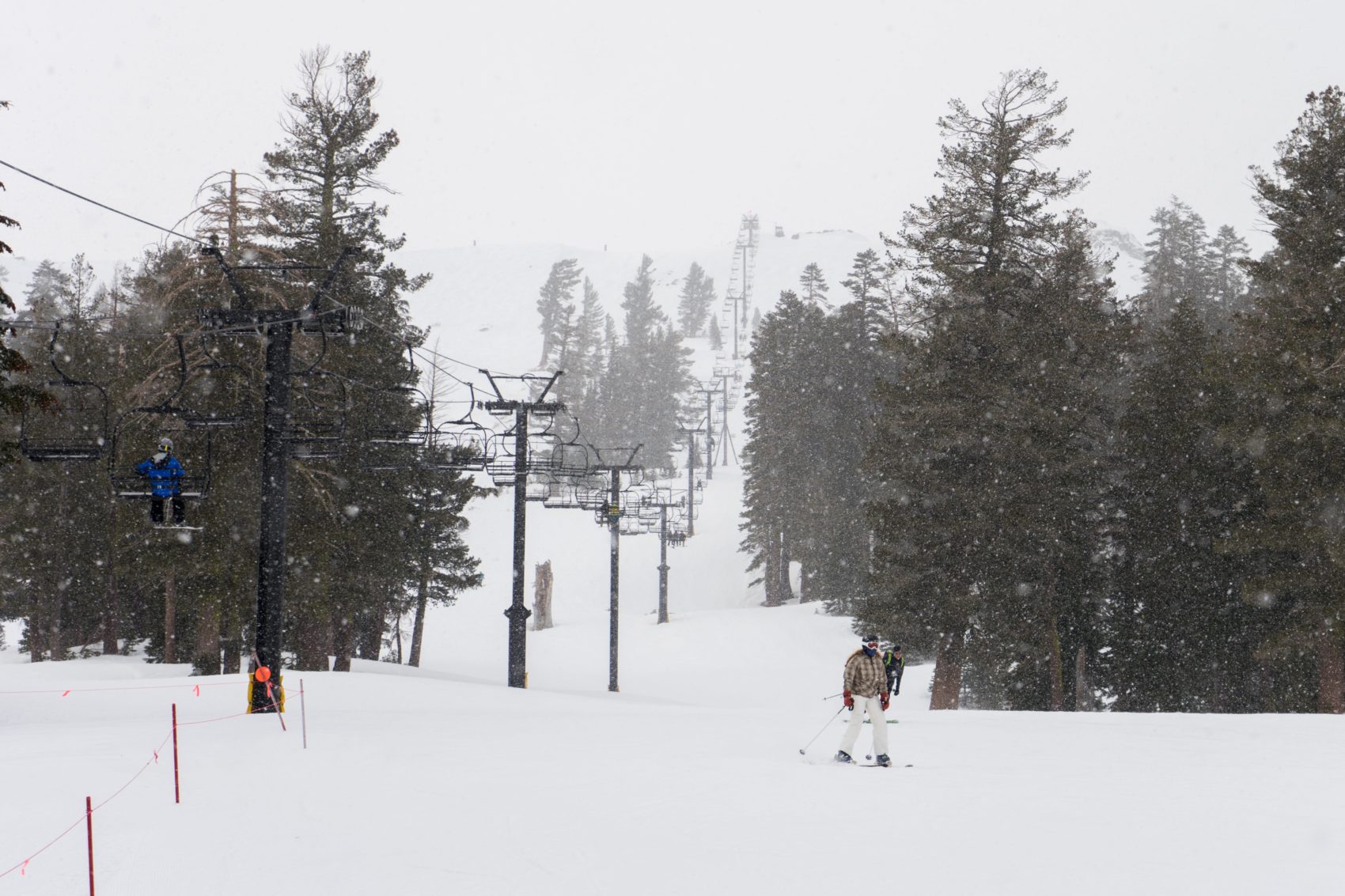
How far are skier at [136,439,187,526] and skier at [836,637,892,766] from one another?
927 cm

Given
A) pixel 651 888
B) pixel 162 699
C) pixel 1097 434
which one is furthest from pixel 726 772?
pixel 1097 434

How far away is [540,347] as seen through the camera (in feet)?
532

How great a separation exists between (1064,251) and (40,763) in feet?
78.0

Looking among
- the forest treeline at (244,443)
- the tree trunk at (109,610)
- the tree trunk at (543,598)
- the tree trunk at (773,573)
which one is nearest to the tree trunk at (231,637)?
the forest treeline at (244,443)

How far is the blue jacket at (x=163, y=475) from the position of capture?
14.4m

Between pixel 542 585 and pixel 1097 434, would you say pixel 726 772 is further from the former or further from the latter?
pixel 542 585

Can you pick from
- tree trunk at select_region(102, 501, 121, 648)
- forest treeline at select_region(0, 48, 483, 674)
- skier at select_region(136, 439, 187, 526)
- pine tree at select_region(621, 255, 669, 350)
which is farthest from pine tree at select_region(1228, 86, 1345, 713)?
pine tree at select_region(621, 255, 669, 350)

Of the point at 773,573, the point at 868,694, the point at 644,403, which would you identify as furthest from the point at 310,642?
the point at 644,403

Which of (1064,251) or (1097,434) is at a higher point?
(1064,251)

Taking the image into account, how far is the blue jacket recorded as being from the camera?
1438 centimetres

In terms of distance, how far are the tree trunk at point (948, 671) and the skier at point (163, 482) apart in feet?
57.4

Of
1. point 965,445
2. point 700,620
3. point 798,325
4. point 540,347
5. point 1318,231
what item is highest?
point 540,347

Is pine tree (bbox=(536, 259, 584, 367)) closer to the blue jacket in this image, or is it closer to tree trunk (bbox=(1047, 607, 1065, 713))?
tree trunk (bbox=(1047, 607, 1065, 713))

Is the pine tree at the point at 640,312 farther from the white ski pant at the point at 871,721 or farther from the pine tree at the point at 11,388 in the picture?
the white ski pant at the point at 871,721
